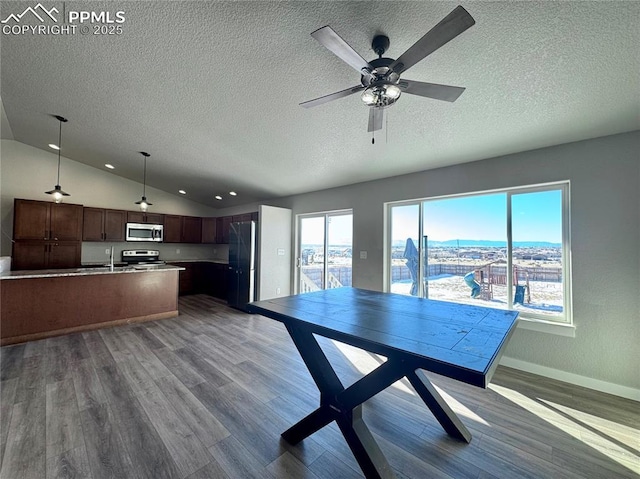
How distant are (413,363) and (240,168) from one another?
407cm

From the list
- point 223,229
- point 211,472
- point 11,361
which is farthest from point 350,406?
point 223,229

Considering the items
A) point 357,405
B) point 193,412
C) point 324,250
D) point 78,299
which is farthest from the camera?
point 324,250

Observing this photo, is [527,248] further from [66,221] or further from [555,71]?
[66,221]

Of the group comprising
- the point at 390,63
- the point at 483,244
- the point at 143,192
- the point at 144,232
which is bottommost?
the point at 483,244

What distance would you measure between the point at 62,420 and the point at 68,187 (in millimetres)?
5319

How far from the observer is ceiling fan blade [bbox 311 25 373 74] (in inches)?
44.1

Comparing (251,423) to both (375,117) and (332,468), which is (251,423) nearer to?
(332,468)

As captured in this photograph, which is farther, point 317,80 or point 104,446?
point 317,80

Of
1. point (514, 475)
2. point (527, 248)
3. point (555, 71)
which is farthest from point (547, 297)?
point (555, 71)

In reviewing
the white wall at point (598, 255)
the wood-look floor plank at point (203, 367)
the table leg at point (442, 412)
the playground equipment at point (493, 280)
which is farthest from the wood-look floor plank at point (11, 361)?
the white wall at point (598, 255)

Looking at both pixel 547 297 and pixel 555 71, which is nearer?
pixel 555 71

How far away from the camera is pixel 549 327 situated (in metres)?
2.58

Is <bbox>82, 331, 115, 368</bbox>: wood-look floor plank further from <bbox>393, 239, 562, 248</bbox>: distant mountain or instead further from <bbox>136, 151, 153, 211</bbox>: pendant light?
<bbox>393, 239, 562, 248</bbox>: distant mountain

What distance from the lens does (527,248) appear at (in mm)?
2832
